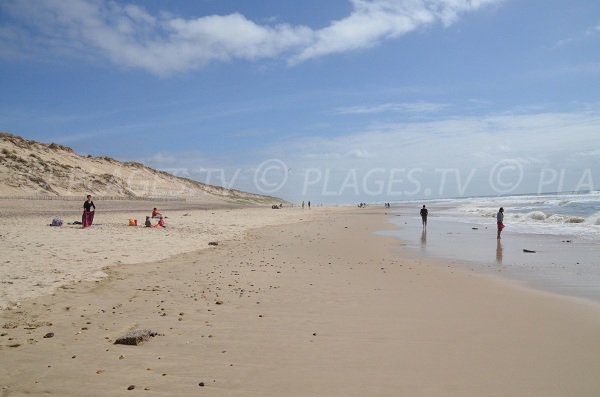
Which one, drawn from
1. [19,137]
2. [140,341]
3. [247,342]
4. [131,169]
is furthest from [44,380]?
[131,169]

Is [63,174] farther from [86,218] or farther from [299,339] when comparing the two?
[299,339]

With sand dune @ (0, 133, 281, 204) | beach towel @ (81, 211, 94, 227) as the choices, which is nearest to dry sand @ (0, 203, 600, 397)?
beach towel @ (81, 211, 94, 227)

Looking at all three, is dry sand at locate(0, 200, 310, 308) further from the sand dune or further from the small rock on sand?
the sand dune

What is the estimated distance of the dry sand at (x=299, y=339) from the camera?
4379mm

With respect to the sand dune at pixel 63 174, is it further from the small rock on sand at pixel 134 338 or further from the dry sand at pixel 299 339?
the small rock on sand at pixel 134 338

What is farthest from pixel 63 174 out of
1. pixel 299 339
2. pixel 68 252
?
pixel 299 339

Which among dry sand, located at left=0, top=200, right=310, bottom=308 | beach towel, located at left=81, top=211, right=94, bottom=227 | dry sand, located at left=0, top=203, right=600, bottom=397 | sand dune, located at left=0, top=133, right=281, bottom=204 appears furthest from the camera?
sand dune, located at left=0, top=133, right=281, bottom=204

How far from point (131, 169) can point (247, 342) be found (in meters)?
82.0

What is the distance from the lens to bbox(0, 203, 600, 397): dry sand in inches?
172

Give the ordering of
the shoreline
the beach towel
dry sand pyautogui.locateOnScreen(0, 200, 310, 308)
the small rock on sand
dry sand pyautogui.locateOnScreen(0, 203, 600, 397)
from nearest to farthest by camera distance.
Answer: dry sand pyautogui.locateOnScreen(0, 203, 600, 397) < the small rock on sand < dry sand pyautogui.locateOnScreen(0, 200, 310, 308) < the shoreline < the beach towel

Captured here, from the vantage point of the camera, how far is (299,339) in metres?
5.82

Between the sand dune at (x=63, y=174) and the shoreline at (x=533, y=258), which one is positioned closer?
the shoreline at (x=533, y=258)

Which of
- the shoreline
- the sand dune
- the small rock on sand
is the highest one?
the sand dune

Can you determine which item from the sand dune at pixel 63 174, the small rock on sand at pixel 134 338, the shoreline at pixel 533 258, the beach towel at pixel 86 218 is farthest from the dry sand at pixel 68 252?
the sand dune at pixel 63 174
